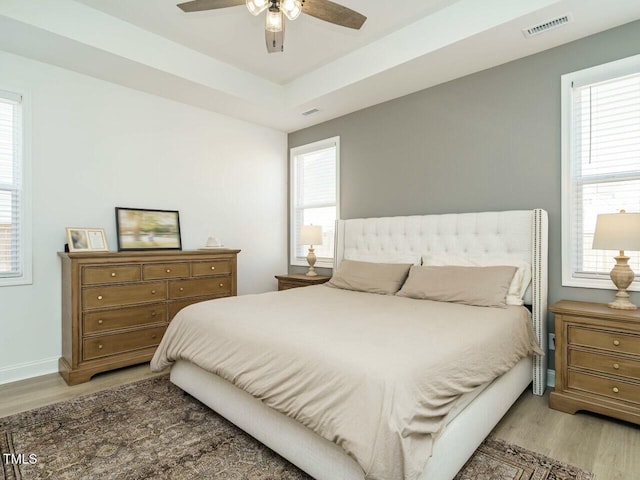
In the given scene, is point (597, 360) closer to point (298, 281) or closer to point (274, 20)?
point (298, 281)

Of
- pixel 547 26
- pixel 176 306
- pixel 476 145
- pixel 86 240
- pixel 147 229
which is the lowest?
pixel 176 306

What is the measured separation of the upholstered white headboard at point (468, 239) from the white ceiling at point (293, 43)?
52.5 inches

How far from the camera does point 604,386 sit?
2.31 meters

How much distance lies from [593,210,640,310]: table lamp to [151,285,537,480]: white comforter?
60 centimetres

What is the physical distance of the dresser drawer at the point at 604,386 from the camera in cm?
221

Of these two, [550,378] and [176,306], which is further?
[176,306]

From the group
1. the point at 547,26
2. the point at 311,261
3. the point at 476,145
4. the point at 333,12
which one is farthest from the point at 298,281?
the point at 547,26

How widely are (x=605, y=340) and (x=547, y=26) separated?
2.19m

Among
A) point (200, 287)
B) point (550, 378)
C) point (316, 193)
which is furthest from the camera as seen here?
point (316, 193)

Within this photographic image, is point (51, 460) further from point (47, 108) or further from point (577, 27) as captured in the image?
point (577, 27)

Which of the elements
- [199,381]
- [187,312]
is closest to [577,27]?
[187,312]

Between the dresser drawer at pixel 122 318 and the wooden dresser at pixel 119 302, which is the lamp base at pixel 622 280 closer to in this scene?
the wooden dresser at pixel 119 302

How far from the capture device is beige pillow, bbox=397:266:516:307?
2652mm

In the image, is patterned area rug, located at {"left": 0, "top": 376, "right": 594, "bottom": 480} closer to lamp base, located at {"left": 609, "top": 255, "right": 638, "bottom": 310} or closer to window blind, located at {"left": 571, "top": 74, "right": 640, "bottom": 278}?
lamp base, located at {"left": 609, "top": 255, "right": 638, "bottom": 310}
